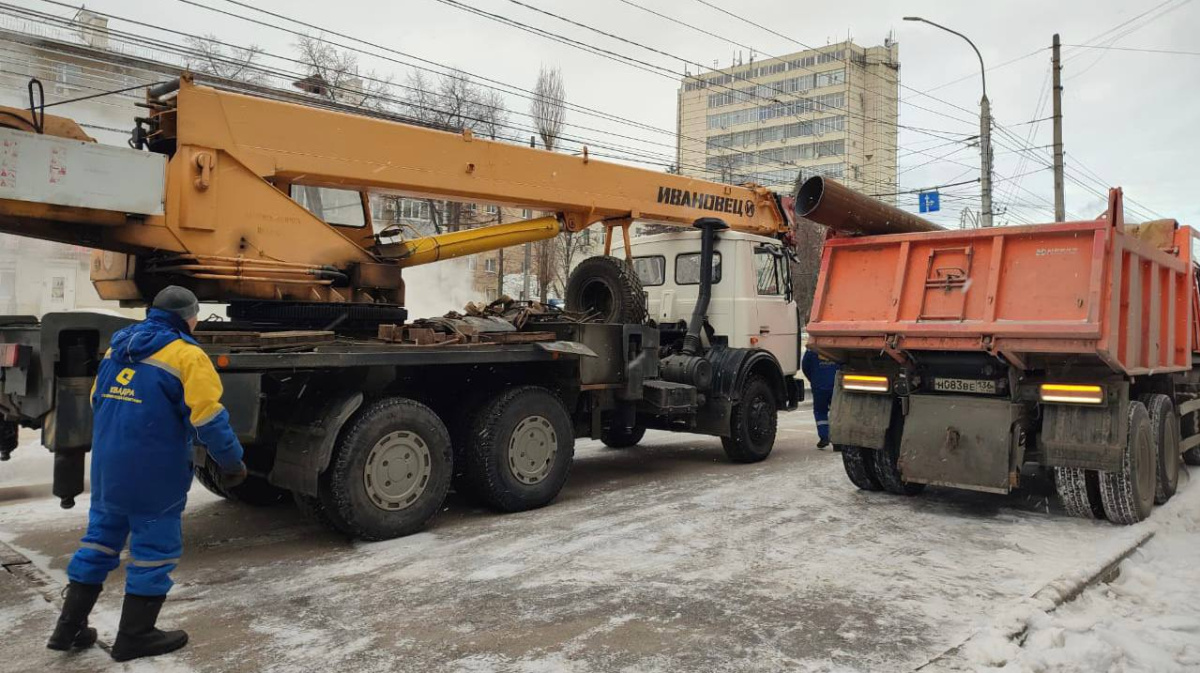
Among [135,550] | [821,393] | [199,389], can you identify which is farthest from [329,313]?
[821,393]

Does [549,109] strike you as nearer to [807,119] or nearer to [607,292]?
[607,292]

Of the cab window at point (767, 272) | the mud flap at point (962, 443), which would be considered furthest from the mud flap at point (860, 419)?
the cab window at point (767, 272)

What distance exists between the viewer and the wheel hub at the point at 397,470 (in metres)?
5.73

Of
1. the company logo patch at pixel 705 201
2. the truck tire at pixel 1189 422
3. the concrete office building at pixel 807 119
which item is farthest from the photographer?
the concrete office building at pixel 807 119

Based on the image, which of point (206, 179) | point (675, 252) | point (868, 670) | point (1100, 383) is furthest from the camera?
point (675, 252)

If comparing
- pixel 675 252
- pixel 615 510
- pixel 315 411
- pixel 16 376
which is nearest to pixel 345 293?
pixel 315 411

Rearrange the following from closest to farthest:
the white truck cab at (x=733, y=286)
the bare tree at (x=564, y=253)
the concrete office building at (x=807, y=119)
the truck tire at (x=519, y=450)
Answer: the truck tire at (x=519, y=450), the white truck cab at (x=733, y=286), the bare tree at (x=564, y=253), the concrete office building at (x=807, y=119)

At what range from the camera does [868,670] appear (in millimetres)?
3604

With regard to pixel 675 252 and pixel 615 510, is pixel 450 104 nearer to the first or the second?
pixel 675 252

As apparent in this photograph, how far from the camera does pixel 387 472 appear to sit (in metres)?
5.82

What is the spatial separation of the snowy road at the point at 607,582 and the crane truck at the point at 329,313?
551mm

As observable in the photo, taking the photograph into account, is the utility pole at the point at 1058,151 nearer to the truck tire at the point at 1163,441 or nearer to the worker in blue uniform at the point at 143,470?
the truck tire at the point at 1163,441

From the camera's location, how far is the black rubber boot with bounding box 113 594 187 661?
12.3 feet

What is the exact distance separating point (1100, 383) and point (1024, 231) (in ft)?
4.12
